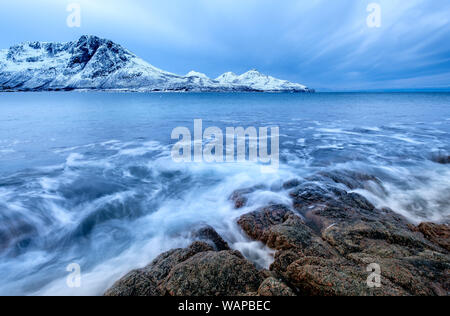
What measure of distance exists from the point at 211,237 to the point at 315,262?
2323mm

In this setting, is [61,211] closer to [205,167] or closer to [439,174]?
[205,167]

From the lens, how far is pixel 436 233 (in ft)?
14.7

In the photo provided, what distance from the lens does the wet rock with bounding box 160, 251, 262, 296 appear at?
298 cm

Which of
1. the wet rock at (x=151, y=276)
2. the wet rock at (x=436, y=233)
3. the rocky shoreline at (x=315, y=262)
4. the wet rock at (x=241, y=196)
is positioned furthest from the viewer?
the wet rock at (x=241, y=196)

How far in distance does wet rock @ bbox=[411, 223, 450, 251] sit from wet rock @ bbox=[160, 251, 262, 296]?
148 inches

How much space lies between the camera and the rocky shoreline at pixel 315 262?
290 cm

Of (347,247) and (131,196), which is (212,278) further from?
(131,196)

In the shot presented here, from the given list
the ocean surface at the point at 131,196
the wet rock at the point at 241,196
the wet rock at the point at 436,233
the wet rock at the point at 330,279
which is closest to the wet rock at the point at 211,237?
the ocean surface at the point at 131,196

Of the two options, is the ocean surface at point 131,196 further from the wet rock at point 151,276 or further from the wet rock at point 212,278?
the wet rock at point 212,278

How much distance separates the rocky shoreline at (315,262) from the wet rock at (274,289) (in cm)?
1

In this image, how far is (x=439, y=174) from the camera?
8.37 meters
